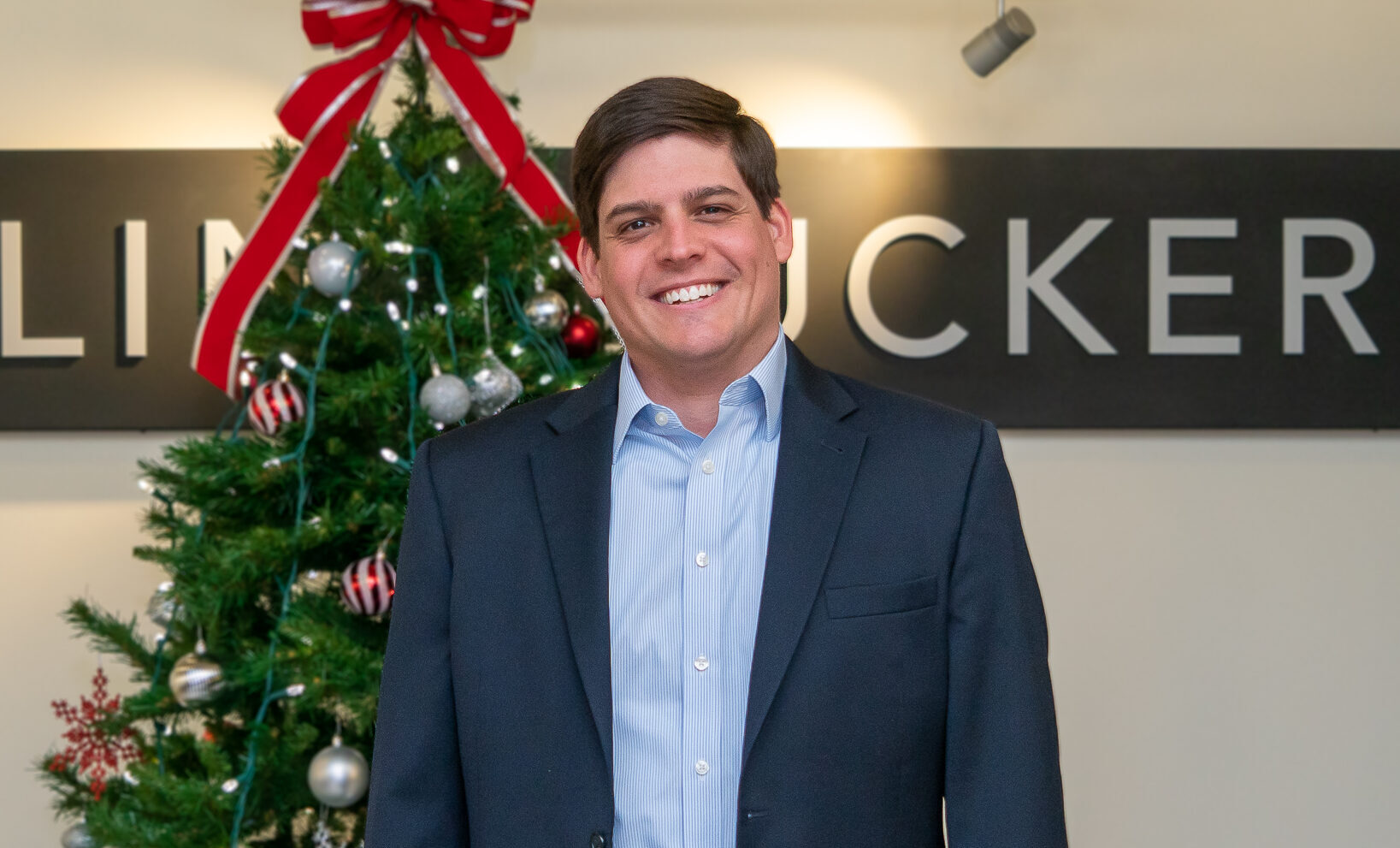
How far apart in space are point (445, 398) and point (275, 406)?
316mm

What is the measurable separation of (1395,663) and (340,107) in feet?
9.30

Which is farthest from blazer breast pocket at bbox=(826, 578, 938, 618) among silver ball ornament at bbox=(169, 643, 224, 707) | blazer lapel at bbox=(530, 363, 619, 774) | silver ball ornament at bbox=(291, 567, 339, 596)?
silver ball ornament at bbox=(169, 643, 224, 707)

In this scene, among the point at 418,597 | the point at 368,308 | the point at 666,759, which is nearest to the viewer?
the point at 666,759

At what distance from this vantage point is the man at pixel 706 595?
1.30 metres

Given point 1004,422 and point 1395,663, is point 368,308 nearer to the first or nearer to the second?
point 1004,422

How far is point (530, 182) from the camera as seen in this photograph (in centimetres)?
235

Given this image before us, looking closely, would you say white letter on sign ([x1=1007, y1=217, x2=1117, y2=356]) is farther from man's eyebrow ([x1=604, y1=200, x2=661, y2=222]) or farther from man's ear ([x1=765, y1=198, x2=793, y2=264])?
man's eyebrow ([x1=604, y1=200, x2=661, y2=222])

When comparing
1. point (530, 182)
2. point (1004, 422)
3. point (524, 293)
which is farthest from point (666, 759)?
point (1004, 422)

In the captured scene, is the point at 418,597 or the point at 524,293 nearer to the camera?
the point at 418,597

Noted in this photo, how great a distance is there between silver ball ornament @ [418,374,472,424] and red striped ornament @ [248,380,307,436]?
0.24 metres

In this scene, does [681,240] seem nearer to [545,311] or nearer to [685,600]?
[685,600]

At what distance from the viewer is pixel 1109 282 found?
10.2 ft

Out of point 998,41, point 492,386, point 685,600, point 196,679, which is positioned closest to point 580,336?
point 492,386

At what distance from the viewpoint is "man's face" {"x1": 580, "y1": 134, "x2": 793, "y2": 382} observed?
1.38 metres
